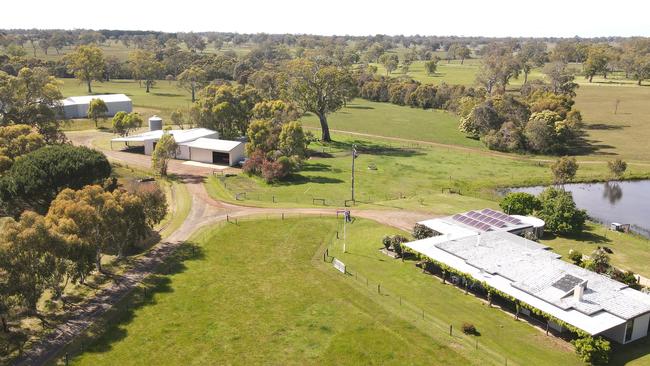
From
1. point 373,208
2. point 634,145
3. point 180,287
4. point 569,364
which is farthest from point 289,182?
point 634,145

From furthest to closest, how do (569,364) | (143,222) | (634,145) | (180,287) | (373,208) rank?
(634,145)
(373,208)
(143,222)
(180,287)
(569,364)

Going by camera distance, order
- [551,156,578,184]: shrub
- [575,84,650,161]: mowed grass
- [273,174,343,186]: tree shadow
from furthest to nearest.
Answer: [575,84,650,161]: mowed grass → [273,174,343,186]: tree shadow → [551,156,578,184]: shrub

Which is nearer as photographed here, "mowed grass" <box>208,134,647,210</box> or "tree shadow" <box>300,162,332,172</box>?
"mowed grass" <box>208,134,647,210</box>

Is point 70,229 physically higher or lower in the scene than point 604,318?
higher

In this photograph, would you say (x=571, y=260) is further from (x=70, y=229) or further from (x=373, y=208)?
(x=70, y=229)

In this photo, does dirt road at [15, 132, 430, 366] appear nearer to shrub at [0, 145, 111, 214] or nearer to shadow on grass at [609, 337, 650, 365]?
shrub at [0, 145, 111, 214]

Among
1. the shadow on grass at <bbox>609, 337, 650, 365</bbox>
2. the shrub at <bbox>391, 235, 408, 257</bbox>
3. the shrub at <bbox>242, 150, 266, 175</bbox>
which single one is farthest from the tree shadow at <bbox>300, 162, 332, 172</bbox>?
the shadow on grass at <bbox>609, 337, 650, 365</bbox>
